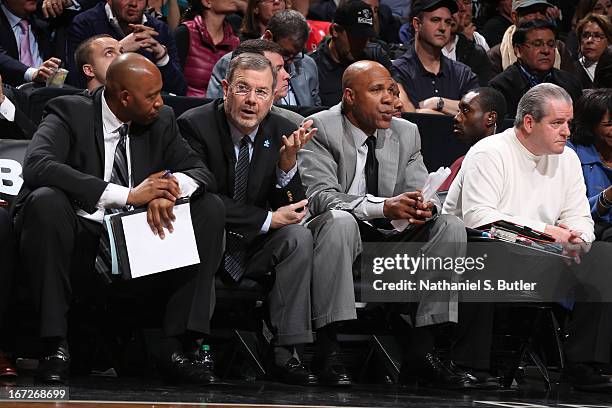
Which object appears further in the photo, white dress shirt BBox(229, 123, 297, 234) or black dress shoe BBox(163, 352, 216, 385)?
white dress shirt BBox(229, 123, 297, 234)

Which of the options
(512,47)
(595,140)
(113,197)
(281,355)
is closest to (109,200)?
(113,197)

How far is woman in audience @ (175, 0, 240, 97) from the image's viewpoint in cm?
728

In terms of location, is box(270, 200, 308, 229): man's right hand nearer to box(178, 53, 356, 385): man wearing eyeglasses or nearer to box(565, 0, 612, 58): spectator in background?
box(178, 53, 356, 385): man wearing eyeglasses

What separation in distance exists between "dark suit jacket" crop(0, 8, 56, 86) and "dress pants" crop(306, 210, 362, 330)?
252 centimetres

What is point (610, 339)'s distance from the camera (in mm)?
5184

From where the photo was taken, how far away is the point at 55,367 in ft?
13.6

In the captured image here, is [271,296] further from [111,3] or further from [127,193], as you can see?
[111,3]

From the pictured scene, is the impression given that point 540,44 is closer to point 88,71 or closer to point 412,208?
point 88,71

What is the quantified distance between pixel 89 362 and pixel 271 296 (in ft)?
2.84

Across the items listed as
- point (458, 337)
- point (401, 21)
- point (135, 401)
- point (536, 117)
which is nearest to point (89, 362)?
point (135, 401)

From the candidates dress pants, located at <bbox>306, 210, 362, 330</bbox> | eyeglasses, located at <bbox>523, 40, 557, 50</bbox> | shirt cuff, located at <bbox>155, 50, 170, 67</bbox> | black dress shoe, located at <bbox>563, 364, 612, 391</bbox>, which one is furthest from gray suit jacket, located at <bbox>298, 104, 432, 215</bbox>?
eyeglasses, located at <bbox>523, 40, 557, 50</bbox>

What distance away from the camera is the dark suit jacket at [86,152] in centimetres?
437

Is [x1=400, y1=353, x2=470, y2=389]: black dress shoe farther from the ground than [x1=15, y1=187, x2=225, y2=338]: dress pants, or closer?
closer

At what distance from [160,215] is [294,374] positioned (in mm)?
825
